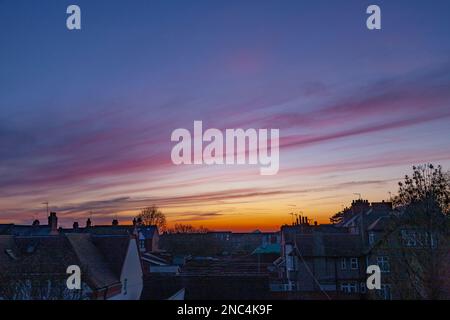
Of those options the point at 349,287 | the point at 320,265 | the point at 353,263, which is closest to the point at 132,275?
the point at 349,287

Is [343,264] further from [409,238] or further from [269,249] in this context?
[269,249]

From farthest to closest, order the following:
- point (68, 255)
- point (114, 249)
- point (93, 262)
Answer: point (114, 249)
point (93, 262)
point (68, 255)

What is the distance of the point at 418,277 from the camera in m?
8.66

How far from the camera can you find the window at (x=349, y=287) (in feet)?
33.3

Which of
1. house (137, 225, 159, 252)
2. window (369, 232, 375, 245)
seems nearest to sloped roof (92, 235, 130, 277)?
house (137, 225, 159, 252)

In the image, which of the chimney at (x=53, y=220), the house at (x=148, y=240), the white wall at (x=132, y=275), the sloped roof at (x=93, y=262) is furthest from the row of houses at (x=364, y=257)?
the chimney at (x=53, y=220)

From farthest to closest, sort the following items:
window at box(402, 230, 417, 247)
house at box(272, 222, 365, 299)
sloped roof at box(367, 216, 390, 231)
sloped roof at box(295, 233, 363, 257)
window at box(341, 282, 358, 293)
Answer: sloped roof at box(295, 233, 363, 257), house at box(272, 222, 365, 299), window at box(341, 282, 358, 293), sloped roof at box(367, 216, 390, 231), window at box(402, 230, 417, 247)

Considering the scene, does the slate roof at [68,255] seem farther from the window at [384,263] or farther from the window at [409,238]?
the window at [409,238]

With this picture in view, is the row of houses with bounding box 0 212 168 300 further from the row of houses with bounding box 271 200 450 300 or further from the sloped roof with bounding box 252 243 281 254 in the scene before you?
the row of houses with bounding box 271 200 450 300

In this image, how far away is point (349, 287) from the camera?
1031cm

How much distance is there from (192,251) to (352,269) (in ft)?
14.3

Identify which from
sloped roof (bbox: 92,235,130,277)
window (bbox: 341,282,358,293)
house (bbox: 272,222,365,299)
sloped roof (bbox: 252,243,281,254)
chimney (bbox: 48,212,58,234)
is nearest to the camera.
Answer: chimney (bbox: 48,212,58,234)

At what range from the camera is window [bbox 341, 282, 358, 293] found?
10156 millimetres
